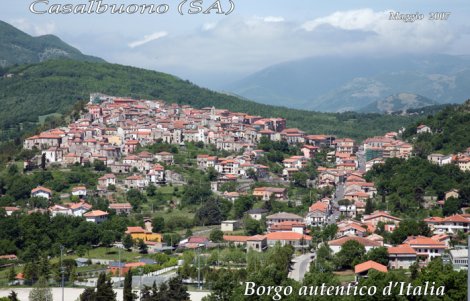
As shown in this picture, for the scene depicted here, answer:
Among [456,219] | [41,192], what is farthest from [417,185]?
[41,192]

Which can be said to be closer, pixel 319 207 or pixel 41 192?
pixel 319 207

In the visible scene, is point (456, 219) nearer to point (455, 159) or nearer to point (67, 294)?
point (455, 159)

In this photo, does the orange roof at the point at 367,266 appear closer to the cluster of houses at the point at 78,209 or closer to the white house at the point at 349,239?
the white house at the point at 349,239

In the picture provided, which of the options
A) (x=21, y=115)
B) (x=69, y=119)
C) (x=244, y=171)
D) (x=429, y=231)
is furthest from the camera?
(x=21, y=115)

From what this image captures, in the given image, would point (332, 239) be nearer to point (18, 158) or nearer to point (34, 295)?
point (34, 295)

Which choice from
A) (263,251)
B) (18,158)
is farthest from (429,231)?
(18,158)

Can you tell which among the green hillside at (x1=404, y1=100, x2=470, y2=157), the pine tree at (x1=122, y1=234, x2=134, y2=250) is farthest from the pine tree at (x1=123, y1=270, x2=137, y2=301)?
the green hillside at (x1=404, y1=100, x2=470, y2=157)
